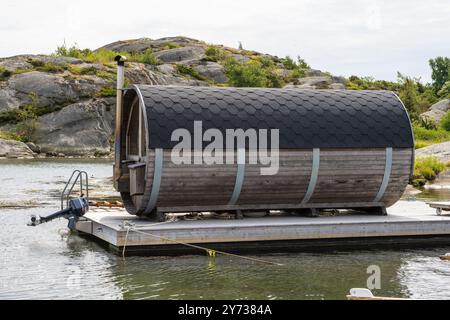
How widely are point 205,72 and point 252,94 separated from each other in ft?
248

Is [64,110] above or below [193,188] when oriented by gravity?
Result: above

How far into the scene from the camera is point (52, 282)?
13.7 metres

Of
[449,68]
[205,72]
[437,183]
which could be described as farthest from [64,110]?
[449,68]

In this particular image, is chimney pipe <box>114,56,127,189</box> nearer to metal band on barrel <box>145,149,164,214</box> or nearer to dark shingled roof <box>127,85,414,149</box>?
dark shingled roof <box>127,85,414,149</box>

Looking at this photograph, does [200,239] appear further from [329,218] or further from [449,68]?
[449,68]

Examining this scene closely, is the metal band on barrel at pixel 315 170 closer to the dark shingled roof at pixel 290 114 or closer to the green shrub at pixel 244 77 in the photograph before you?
the dark shingled roof at pixel 290 114

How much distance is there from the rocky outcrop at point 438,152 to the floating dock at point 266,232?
21.1 m

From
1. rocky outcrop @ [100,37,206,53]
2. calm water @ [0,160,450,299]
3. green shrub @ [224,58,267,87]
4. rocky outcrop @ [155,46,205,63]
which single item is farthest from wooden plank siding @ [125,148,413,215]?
rocky outcrop @ [100,37,206,53]

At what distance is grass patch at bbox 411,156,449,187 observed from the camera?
1387 inches

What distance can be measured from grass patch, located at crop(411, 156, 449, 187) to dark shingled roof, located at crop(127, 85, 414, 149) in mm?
16189

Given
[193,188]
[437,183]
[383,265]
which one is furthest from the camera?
[437,183]

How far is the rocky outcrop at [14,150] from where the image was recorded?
6014 centimetres

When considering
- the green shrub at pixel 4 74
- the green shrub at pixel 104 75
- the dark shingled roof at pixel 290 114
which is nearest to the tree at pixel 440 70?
the green shrub at pixel 104 75

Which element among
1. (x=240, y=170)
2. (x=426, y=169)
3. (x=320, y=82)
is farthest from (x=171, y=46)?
(x=240, y=170)
